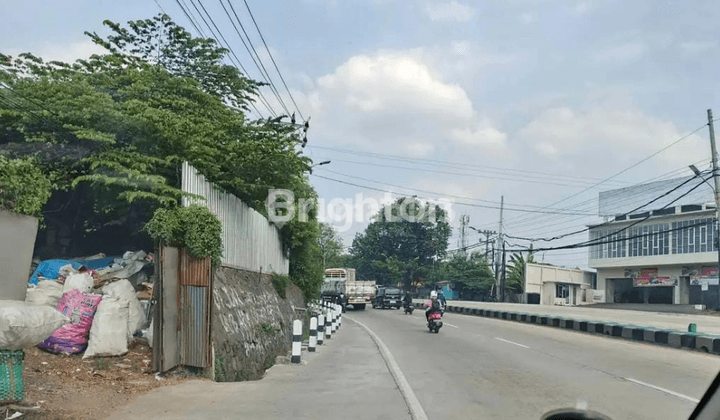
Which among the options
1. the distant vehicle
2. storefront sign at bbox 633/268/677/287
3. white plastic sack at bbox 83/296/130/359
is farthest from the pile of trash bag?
storefront sign at bbox 633/268/677/287

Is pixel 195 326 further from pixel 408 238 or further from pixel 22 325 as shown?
pixel 408 238

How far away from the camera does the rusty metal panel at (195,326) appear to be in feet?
35.9

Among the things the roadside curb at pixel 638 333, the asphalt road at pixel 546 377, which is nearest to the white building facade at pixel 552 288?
the roadside curb at pixel 638 333

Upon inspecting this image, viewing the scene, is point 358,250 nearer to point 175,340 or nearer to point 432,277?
point 432,277

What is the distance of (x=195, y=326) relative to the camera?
11.1m

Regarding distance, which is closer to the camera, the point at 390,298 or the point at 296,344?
the point at 296,344

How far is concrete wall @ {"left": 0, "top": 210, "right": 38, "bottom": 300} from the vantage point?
10352 millimetres

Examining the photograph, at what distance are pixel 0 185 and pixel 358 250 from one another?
76.8 metres

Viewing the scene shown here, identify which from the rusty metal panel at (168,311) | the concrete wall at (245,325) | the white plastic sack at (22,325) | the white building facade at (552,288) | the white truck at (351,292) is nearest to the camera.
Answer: the white plastic sack at (22,325)

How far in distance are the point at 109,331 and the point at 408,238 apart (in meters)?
73.3

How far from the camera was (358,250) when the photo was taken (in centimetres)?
8662

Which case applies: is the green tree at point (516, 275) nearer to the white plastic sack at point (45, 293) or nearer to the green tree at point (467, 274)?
the green tree at point (467, 274)

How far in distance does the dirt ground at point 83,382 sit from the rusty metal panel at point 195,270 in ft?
4.53

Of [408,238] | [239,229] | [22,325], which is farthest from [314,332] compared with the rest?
[408,238]
